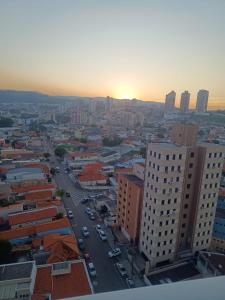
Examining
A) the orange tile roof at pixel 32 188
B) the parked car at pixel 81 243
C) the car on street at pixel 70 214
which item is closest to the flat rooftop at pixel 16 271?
the parked car at pixel 81 243

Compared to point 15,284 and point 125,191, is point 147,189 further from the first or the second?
point 15,284

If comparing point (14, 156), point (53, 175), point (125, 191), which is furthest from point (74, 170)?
point (125, 191)

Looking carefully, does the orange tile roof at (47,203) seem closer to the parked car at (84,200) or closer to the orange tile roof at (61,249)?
the parked car at (84,200)

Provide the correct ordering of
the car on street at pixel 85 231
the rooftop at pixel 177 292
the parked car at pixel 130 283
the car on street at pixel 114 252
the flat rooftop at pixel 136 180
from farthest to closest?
1. the car on street at pixel 85 231
2. the flat rooftop at pixel 136 180
3. the car on street at pixel 114 252
4. the parked car at pixel 130 283
5. the rooftop at pixel 177 292

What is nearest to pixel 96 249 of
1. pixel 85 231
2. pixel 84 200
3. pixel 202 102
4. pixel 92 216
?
pixel 85 231

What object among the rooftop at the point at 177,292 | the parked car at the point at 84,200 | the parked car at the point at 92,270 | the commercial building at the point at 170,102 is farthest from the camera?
the commercial building at the point at 170,102

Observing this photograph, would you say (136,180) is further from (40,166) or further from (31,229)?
(40,166)

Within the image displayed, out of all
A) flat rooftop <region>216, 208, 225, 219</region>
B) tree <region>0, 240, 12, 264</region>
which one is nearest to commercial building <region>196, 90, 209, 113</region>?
flat rooftop <region>216, 208, 225, 219</region>
